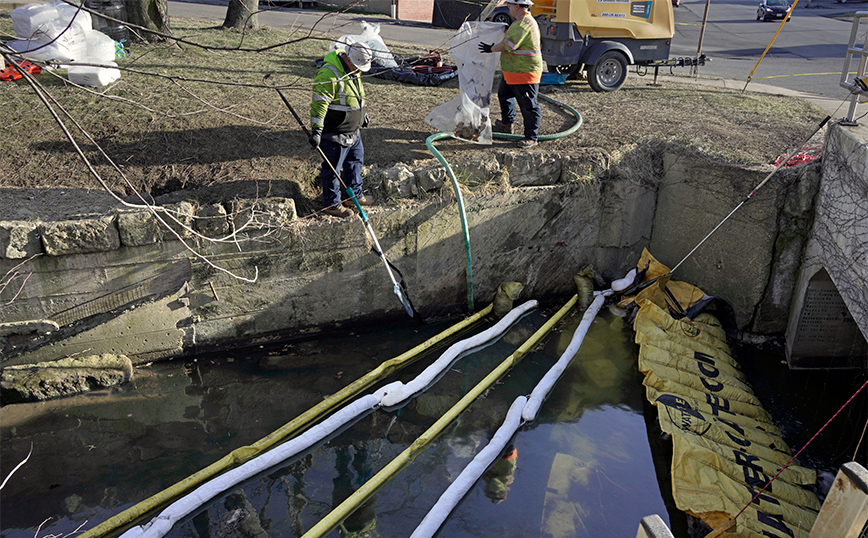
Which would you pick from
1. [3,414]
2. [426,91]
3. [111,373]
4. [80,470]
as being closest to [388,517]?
[80,470]

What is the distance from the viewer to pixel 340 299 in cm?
671

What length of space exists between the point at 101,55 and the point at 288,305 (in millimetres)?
4451

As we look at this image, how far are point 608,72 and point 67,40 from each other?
7.87 meters

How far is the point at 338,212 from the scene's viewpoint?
634cm

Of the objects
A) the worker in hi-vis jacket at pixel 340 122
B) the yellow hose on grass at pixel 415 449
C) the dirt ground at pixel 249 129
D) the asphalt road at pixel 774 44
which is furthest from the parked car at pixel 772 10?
the worker in hi-vis jacket at pixel 340 122

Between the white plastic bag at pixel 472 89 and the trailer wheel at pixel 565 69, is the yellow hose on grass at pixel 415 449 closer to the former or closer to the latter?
the white plastic bag at pixel 472 89

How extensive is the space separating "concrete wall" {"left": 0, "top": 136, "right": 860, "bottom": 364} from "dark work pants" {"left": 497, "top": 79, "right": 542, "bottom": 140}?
617 millimetres

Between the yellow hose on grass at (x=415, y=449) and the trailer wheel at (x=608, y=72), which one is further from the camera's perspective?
the trailer wheel at (x=608, y=72)

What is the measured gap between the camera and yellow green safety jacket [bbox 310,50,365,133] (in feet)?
18.8

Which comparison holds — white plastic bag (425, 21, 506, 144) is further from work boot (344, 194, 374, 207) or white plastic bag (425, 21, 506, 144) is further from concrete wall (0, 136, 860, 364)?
work boot (344, 194, 374, 207)

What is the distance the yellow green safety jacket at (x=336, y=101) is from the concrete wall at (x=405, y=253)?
0.81m

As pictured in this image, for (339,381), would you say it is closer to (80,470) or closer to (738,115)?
(80,470)

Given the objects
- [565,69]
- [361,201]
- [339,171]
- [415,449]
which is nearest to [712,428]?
[415,449]

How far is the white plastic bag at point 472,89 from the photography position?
7.23 meters
